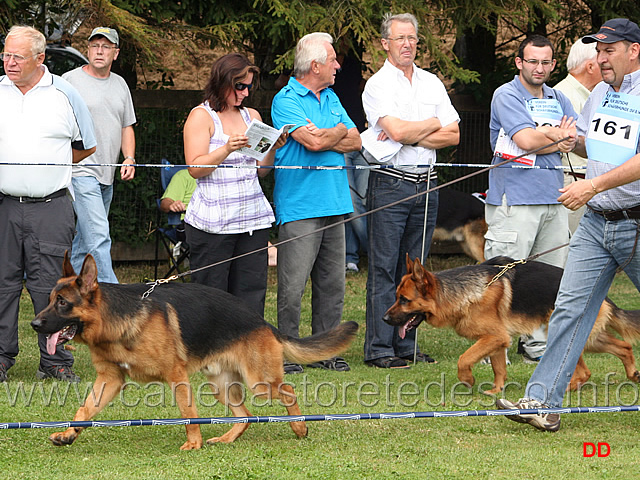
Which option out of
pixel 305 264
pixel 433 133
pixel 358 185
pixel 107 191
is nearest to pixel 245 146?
pixel 305 264

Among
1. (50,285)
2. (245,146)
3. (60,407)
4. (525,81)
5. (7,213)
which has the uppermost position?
(525,81)

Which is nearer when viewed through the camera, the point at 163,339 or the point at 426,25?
the point at 163,339

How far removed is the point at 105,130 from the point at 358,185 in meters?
4.28

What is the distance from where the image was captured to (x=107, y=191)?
764cm

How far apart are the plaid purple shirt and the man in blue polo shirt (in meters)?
0.41

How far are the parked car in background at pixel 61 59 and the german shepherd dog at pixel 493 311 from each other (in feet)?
21.4

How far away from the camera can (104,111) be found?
7.49 m

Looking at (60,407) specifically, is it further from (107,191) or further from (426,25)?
(426,25)

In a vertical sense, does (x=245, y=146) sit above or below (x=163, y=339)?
above

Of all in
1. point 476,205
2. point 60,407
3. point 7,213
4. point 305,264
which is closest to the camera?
point 60,407

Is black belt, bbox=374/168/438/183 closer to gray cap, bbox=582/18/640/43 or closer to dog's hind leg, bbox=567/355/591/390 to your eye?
dog's hind leg, bbox=567/355/591/390

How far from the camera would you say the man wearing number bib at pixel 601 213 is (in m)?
4.80

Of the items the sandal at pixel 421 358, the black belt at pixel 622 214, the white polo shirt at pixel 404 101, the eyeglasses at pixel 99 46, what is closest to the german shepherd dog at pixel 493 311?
the sandal at pixel 421 358

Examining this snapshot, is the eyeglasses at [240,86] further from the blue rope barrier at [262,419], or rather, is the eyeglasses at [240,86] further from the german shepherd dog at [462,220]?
the german shepherd dog at [462,220]
